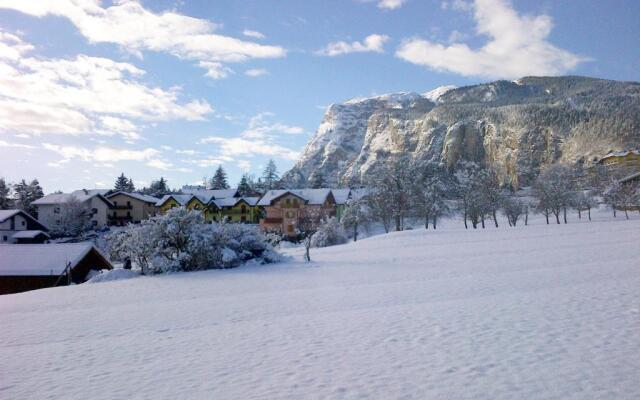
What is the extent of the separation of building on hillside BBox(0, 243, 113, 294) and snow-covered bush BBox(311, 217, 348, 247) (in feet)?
81.6

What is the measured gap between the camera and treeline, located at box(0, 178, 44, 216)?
72625mm

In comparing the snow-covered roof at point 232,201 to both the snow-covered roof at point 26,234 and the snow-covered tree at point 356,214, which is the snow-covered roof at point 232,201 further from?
the snow-covered roof at point 26,234

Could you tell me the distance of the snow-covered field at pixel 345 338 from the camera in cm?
599

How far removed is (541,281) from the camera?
46.2 ft

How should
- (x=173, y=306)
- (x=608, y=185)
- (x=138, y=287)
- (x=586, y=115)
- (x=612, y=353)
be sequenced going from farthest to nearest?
(x=586, y=115), (x=608, y=185), (x=138, y=287), (x=173, y=306), (x=612, y=353)

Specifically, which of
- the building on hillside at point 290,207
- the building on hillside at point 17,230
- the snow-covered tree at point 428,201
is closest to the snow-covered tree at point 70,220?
the building on hillside at point 17,230

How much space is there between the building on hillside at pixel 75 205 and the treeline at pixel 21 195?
6.89 metres

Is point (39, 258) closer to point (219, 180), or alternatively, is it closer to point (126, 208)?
point (126, 208)

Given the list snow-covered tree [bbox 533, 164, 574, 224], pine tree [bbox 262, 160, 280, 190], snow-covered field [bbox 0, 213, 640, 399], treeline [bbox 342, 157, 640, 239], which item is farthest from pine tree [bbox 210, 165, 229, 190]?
snow-covered field [bbox 0, 213, 640, 399]

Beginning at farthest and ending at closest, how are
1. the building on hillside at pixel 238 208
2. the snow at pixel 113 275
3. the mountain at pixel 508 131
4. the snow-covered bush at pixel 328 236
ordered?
the mountain at pixel 508 131
the building on hillside at pixel 238 208
the snow-covered bush at pixel 328 236
the snow at pixel 113 275

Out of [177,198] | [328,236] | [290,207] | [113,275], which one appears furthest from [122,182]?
[113,275]

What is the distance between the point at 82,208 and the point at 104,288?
176 ft

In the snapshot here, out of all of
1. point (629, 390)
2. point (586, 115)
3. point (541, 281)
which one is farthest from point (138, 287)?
point (586, 115)

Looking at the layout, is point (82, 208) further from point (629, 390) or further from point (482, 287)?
point (629, 390)
